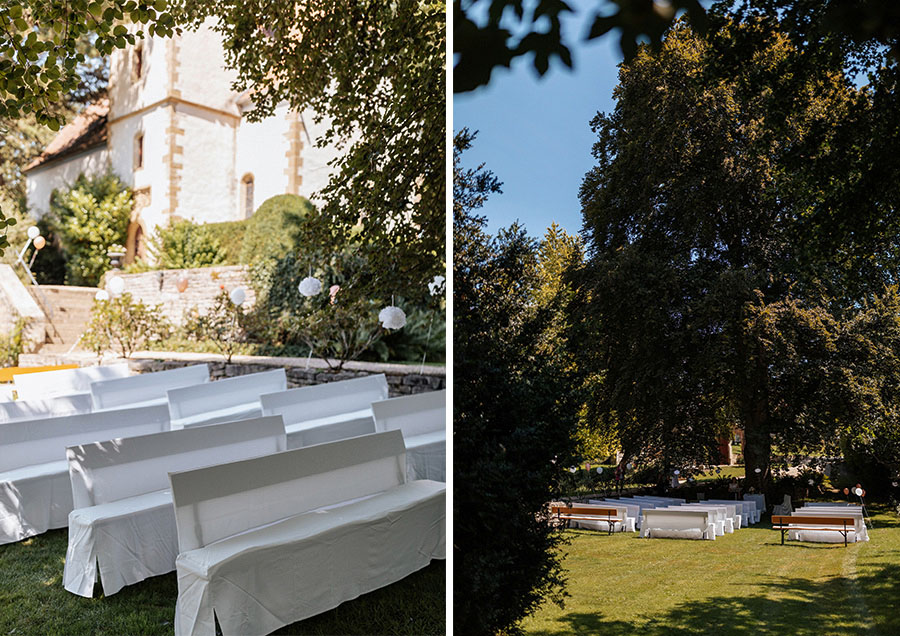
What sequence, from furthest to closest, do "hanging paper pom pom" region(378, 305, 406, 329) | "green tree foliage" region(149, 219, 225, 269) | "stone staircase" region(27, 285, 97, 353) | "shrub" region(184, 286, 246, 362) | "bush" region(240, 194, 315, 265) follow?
"green tree foliage" region(149, 219, 225, 269) < "bush" region(240, 194, 315, 265) < "stone staircase" region(27, 285, 97, 353) < "shrub" region(184, 286, 246, 362) < "hanging paper pom pom" region(378, 305, 406, 329)

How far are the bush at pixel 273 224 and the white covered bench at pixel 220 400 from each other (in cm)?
534

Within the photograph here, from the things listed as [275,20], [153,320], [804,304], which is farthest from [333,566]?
[153,320]

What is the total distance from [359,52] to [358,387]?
267 centimetres

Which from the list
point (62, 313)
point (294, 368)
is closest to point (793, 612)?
point (294, 368)

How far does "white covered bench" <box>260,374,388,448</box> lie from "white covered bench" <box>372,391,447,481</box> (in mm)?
369

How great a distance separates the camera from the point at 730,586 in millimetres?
1327

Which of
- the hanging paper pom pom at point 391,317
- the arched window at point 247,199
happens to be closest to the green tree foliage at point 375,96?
the hanging paper pom pom at point 391,317

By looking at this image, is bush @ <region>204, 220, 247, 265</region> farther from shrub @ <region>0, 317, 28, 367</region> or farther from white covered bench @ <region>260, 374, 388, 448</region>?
white covered bench @ <region>260, 374, 388, 448</region>

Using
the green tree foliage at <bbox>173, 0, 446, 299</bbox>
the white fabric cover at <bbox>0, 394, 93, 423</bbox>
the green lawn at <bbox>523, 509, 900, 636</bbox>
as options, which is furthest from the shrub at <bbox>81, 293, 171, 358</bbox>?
the green lawn at <bbox>523, 509, 900, 636</bbox>

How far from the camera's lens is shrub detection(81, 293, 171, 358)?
29.9 feet

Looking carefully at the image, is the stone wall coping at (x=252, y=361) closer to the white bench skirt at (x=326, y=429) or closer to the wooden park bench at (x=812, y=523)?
the white bench skirt at (x=326, y=429)

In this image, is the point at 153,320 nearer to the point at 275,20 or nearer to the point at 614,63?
the point at 275,20

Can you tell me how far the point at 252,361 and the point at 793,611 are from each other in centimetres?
749

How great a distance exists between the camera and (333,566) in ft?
8.32
